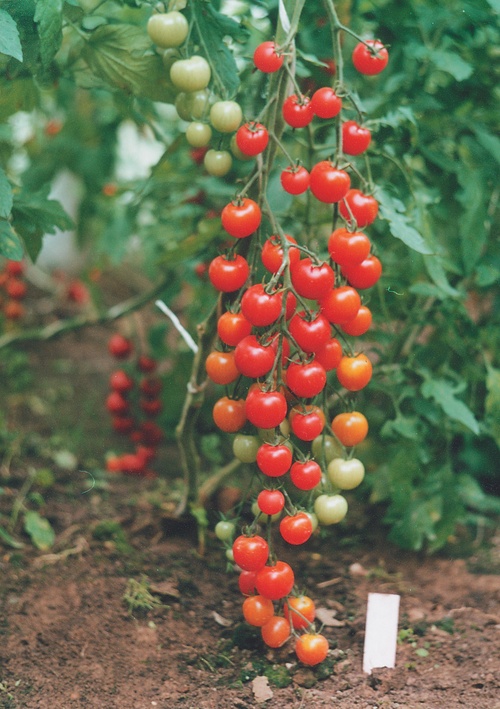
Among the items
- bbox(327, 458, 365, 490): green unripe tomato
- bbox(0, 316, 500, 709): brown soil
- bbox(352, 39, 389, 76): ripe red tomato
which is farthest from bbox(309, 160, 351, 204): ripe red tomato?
bbox(0, 316, 500, 709): brown soil

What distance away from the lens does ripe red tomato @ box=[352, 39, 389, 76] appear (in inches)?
48.3

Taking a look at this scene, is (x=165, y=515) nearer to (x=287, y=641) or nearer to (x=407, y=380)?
(x=287, y=641)

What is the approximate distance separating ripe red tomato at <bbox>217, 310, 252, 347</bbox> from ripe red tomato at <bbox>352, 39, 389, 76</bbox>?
1.53 feet

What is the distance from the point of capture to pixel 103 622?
1.42 meters

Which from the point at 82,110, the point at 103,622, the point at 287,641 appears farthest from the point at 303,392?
the point at 82,110

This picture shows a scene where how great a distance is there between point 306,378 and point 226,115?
443 millimetres

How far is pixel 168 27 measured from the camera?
3.81 feet

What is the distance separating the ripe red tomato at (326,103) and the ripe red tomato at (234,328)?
0.34m

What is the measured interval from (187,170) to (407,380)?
2.87 feet

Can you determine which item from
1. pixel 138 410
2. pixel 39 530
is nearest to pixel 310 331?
pixel 39 530

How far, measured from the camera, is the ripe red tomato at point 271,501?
1.16 meters

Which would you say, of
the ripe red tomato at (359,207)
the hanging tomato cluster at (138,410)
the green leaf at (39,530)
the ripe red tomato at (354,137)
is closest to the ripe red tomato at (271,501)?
the ripe red tomato at (359,207)

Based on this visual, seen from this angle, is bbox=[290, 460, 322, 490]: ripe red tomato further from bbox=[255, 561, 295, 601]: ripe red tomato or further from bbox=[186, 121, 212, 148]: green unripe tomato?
bbox=[186, 121, 212, 148]: green unripe tomato

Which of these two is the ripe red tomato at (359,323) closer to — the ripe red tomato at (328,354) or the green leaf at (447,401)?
the ripe red tomato at (328,354)
